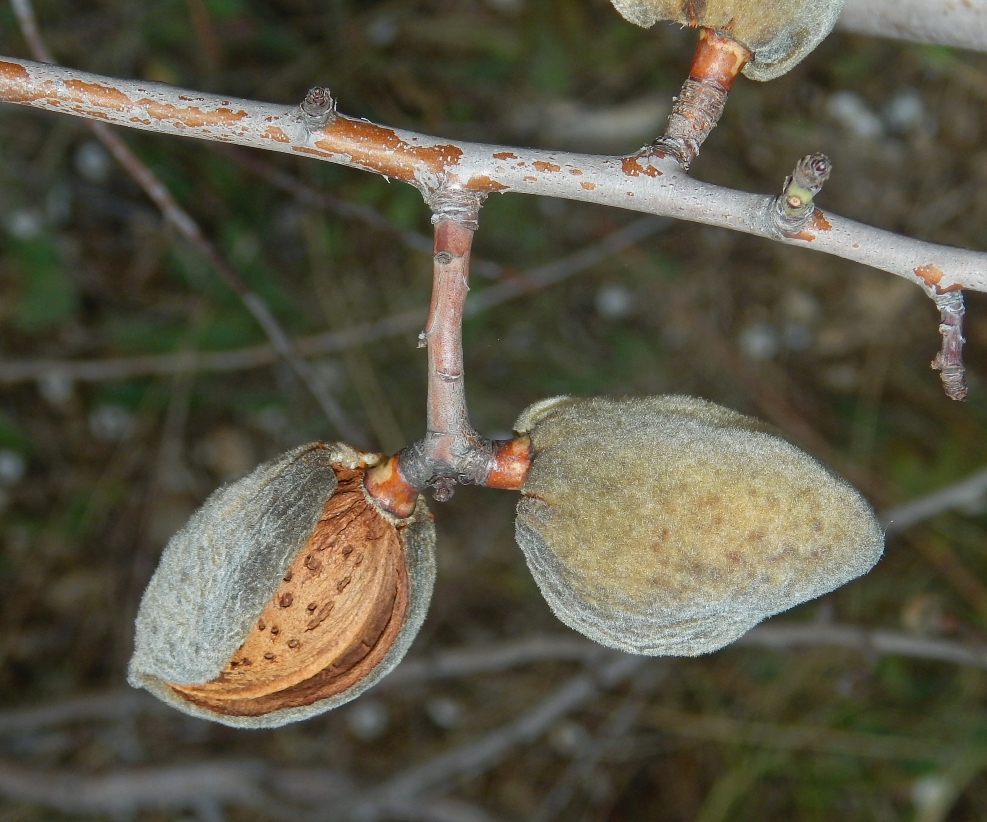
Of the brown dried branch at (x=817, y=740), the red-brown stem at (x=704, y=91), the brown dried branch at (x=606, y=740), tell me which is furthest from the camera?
the brown dried branch at (x=606, y=740)

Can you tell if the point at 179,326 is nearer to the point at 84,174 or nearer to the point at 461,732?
the point at 84,174

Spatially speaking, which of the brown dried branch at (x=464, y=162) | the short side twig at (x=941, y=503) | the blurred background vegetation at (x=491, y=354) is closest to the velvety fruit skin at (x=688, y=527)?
the brown dried branch at (x=464, y=162)

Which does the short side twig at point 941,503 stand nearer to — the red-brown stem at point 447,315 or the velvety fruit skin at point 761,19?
the velvety fruit skin at point 761,19

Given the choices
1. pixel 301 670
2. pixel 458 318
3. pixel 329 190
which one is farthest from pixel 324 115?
pixel 329 190

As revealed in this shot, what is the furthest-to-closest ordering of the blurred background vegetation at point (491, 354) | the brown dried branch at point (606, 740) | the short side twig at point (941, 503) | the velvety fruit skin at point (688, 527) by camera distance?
the brown dried branch at point (606, 740) → the blurred background vegetation at point (491, 354) → the short side twig at point (941, 503) → the velvety fruit skin at point (688, 527)

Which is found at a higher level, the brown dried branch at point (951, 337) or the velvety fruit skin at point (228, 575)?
the brown dried branch at point (951, 337)

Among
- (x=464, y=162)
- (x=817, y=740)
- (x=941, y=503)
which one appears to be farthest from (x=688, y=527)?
(x=817, y=740)

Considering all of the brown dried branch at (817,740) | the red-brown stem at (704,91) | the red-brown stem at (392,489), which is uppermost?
the red-brown stem at (704,91)

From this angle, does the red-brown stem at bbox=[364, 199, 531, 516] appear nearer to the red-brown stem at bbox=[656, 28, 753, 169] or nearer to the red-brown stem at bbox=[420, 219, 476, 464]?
the red-brown stem at bbox=[420, 219, 476, 464]
